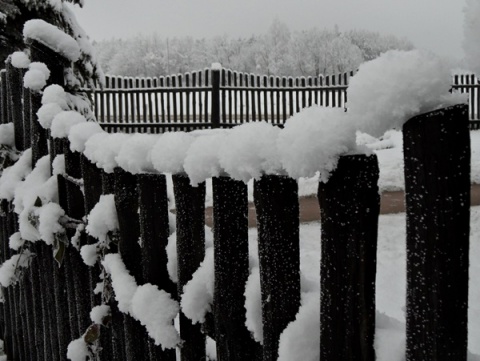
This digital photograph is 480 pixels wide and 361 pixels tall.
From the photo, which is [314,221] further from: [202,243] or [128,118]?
[128,118]

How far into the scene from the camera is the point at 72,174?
1.83 m

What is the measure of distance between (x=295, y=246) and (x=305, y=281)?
129 mm

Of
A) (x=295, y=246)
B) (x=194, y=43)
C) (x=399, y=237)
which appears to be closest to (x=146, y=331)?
(x=295, y=246)

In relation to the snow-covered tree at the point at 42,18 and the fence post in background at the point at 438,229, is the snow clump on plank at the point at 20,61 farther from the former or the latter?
the snow-covered tree at the point at 42,18

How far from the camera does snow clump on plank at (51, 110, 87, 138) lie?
174 centimetres

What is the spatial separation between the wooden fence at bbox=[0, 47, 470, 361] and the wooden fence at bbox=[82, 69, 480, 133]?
11.6m

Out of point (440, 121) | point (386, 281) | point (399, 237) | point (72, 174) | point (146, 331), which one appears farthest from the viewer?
point (399, 237)

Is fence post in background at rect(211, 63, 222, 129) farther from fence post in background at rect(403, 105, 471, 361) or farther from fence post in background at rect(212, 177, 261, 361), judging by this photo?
fence post in background at rect(403, 105, 471, 361)

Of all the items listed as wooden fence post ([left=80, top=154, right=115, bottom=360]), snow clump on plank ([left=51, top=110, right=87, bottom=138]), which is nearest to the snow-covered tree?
snow clump on plank ([left=51, top=110, right=87, bottom=138])

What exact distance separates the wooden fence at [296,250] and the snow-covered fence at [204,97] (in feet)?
37.9

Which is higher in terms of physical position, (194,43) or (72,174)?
(194,43)

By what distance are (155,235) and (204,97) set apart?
12.3 m

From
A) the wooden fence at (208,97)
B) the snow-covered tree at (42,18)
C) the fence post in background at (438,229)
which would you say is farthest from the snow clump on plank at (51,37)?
the wooden fence at (208,97)

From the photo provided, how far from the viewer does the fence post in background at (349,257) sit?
0.77 m
